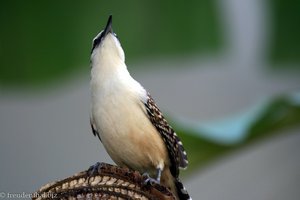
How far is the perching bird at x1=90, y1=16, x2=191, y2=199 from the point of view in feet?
10.5

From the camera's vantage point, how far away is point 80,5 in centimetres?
318

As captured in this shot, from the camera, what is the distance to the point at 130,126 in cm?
321

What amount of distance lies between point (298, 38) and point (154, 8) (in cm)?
68

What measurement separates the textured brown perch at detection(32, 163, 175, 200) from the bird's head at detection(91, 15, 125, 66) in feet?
3.97

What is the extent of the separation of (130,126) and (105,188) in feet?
3.51

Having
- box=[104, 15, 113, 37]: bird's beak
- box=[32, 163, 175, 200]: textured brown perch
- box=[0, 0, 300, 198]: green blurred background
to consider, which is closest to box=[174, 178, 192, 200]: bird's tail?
box=[0, 0, 300, 198]: green blurred background

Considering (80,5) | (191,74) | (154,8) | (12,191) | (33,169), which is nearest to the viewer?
(80,5)

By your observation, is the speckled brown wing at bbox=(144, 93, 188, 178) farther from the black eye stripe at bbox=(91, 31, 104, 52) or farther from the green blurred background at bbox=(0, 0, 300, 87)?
the black eye stripe at bbox=(91, 31, 104, 52)

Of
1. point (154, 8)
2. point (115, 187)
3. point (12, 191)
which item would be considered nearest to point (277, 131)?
point (154, 8)

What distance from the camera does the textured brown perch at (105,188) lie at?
Result: 2143mm

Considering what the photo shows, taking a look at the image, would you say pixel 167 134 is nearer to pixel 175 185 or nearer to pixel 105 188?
pixel 175 185

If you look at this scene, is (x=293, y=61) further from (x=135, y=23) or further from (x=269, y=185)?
(x=269, y=185)

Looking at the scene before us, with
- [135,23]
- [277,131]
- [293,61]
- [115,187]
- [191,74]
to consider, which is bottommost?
[115,187]

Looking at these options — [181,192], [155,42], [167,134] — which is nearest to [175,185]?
[181,192]
